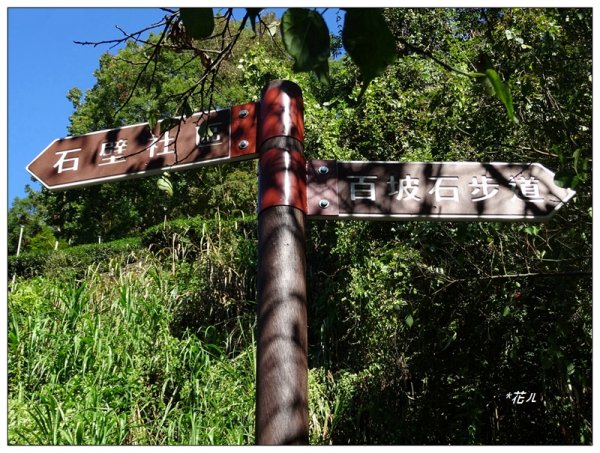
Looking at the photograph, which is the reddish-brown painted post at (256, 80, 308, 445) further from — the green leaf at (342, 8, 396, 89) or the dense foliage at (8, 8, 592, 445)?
the green leaf at (342, 8, 396, 89)

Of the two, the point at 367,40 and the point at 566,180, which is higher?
the point at 566,180

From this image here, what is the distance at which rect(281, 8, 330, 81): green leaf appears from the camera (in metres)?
0.99

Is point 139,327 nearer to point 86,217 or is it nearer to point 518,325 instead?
point 518,325

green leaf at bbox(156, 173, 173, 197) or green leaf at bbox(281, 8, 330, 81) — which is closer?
green leaf at bbox(281, 8, 330, 81)

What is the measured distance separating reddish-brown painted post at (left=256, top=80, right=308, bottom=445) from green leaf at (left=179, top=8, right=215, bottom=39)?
828 millimetres

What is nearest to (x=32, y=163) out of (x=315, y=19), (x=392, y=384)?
(x=315, y=19)

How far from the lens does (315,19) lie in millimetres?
1000

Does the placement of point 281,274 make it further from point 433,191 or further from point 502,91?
point 502,91

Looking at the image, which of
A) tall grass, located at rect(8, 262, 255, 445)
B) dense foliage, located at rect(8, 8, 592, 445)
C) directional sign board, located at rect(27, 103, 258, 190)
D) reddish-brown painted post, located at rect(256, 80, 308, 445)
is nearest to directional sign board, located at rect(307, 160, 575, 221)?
reddish-brown painted post, located at rect(256, 80, 308, 445)

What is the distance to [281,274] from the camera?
6.34 ft

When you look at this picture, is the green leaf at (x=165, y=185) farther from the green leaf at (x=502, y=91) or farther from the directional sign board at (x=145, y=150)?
the green leaf at (x=502, y=91)

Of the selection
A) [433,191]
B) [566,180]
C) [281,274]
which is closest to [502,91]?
[566,180]

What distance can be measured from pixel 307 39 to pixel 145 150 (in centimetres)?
146

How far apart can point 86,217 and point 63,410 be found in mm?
12756
